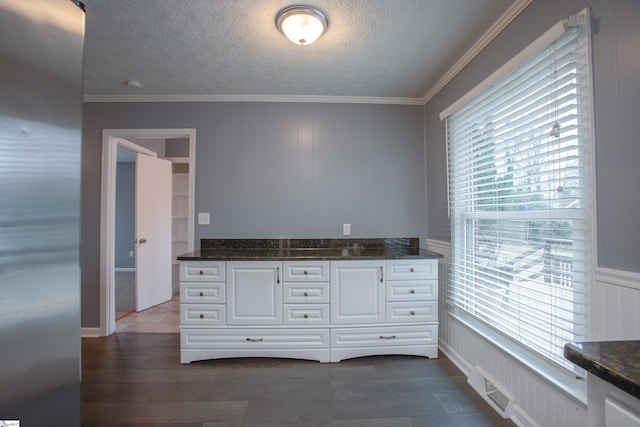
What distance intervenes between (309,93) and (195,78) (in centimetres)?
103

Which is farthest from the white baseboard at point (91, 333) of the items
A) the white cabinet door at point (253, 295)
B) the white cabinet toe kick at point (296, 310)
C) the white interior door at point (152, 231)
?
the white cabinet door at point (253, 295)

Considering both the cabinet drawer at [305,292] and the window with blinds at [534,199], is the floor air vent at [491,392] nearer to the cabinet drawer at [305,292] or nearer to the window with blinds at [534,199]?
the window with blinds at [534,199]

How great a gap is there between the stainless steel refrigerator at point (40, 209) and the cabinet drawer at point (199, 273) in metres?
1.43

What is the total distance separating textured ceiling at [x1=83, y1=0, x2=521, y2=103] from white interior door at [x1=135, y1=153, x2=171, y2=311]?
46.7 inches

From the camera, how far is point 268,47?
6.40ft

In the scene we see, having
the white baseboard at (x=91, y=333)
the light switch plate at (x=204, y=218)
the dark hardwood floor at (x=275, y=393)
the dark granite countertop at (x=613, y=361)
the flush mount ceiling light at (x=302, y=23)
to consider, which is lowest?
the dark hardwood floor at (x=275, y=393)

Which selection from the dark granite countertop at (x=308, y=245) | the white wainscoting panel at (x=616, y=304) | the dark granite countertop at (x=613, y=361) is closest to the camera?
the dark granite countertop at (x=613, y=361)

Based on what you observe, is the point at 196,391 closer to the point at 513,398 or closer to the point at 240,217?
the point at 240,217

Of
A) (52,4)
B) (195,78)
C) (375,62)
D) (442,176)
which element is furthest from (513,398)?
(195,78)

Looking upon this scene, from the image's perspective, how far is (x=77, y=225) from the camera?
749mm

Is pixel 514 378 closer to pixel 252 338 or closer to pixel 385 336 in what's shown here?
pixel 385 336

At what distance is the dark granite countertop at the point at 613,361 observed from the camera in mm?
543

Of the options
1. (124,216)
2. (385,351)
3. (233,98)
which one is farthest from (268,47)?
(124,216)

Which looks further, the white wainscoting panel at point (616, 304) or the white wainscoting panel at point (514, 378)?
the white wainscoting panel at point (514, 378)
